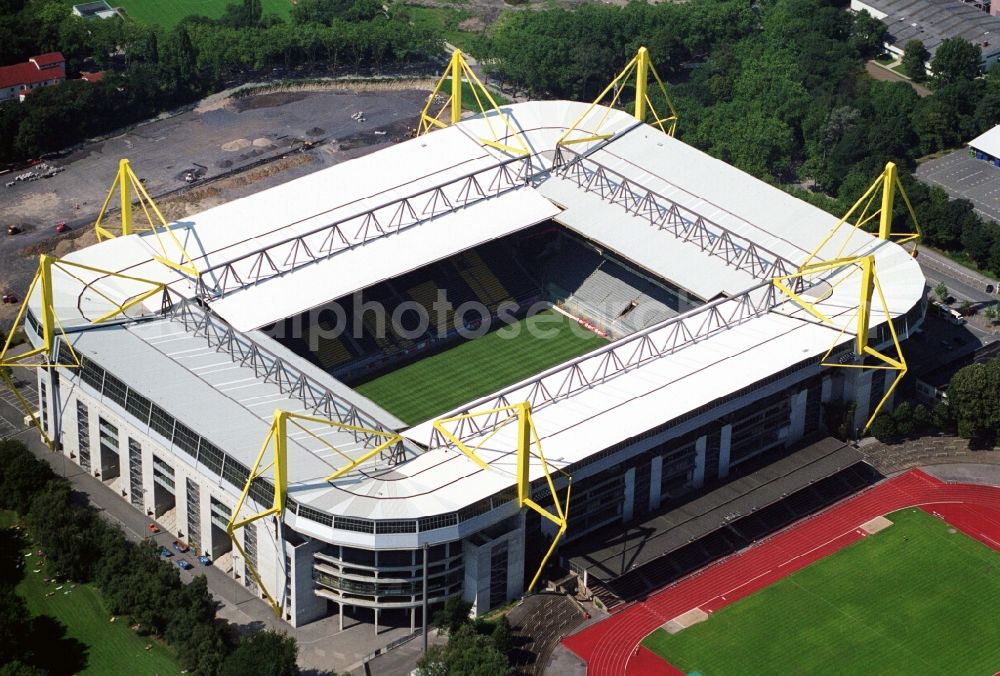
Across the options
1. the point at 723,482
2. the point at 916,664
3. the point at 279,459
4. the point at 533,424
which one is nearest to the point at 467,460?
the point at 533,424

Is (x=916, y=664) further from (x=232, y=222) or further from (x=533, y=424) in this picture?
(x=232, y=222)

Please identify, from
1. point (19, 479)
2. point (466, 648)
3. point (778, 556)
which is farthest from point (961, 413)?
point (19, 479)

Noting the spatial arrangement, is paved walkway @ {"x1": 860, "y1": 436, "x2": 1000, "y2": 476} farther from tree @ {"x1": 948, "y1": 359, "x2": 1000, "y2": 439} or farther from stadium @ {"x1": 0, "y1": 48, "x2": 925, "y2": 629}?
stadium @ {"x1": 0, "y1": 48, "x2": 925, "y2": 629}

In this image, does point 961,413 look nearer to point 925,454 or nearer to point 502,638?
point 925,454

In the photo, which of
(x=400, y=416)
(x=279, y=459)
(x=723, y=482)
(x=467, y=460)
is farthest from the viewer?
(x=400, y=416)

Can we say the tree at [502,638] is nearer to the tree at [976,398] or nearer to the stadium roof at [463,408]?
the stadium roof at [463,408]

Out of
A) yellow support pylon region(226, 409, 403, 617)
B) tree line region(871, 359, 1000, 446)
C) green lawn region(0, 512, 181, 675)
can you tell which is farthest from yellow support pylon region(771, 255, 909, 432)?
green lawn region(0, 512, 181, 675)
